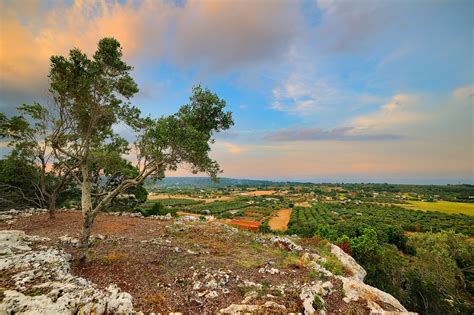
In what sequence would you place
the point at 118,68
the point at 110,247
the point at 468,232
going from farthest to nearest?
the point at 468,232
the point at 110,247
the point at 118,68

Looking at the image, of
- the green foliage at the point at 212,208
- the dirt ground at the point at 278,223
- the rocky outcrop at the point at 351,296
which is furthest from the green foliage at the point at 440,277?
the green foliage at the point at 212,208

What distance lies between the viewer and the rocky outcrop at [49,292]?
7.00m

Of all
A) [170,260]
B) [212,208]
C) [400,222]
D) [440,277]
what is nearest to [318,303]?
[170,260]

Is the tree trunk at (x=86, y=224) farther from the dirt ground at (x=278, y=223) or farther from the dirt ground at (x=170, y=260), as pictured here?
the dirt ground at (x=278, y=223)

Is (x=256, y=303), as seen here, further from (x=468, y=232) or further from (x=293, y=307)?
(x=468, y=232)

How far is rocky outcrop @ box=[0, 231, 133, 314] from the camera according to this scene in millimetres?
6997

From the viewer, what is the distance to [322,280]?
12461 millimetres

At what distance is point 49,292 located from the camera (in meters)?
7.80

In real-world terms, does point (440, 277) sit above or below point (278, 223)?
above

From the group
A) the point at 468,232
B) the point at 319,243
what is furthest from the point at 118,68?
the point at 468,232

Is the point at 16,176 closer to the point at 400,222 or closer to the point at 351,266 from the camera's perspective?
the point at 351,266

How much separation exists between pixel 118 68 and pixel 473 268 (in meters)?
61.0

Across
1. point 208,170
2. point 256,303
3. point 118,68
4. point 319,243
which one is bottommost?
point 319,243

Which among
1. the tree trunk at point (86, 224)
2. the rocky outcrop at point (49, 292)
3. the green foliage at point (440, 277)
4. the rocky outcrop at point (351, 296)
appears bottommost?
the green foliage at point (440, 277)
